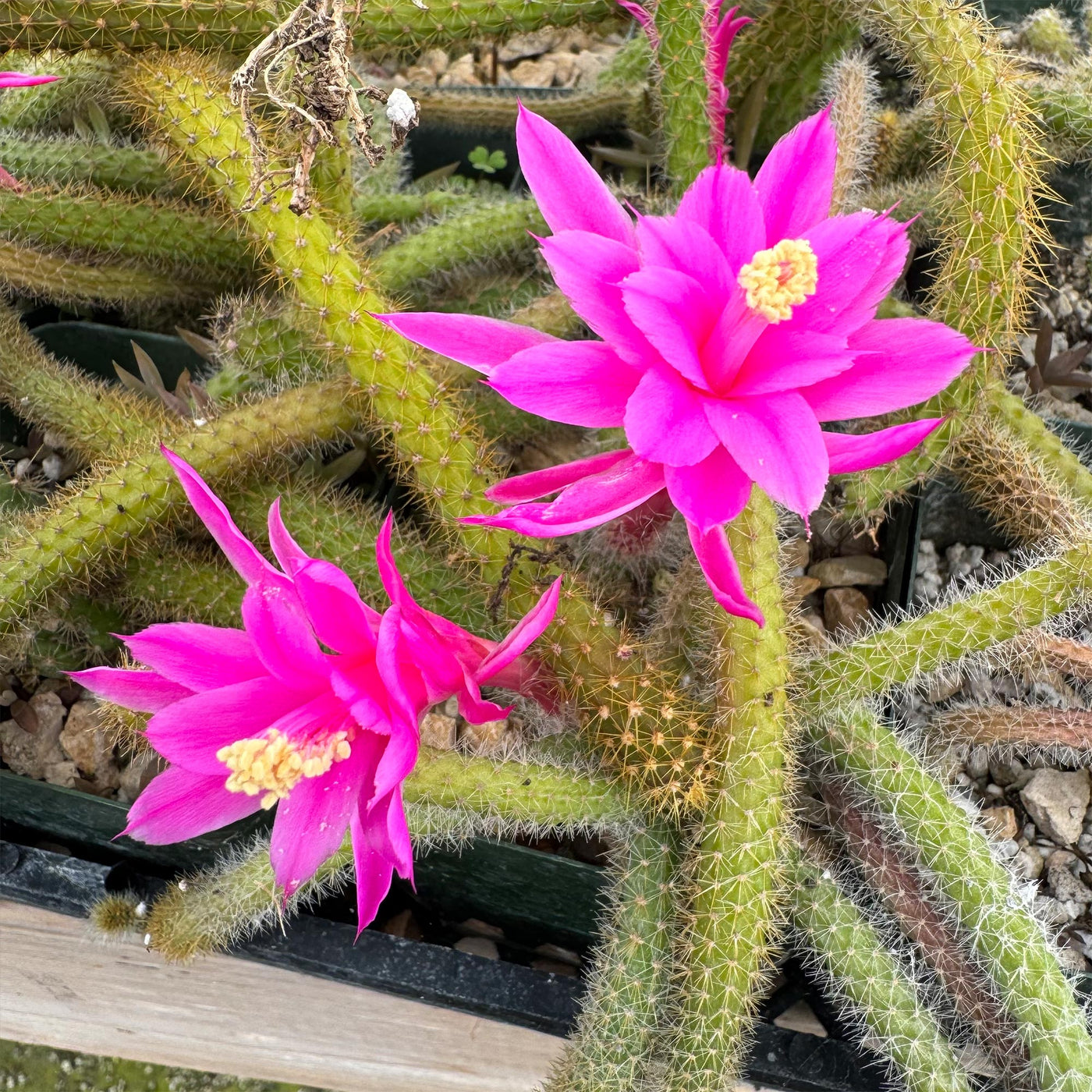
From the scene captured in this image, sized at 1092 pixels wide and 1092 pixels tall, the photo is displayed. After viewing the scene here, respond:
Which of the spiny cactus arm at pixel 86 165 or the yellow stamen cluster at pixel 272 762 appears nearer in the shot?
the yellow stamen cluster at pixel 272 762

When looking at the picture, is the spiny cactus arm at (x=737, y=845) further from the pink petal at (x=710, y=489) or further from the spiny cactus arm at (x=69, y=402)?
the spiny cactus arm at (x=69, y=402)

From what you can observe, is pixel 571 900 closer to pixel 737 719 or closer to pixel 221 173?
pixel 737 719

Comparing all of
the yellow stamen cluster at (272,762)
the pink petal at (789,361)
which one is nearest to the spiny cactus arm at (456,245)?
the pink petal at (789,361)

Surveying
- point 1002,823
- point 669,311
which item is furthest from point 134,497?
point 1002,823

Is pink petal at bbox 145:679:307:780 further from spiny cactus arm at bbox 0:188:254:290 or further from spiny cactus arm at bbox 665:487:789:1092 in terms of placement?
spiny cactus arm at bbox 0:188:254:290

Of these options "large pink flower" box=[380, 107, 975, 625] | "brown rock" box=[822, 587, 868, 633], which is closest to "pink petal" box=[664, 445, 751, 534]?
"large pink flower" box=[380, 107, 975, 625]

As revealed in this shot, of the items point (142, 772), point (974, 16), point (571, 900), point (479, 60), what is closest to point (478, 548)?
point (571, 900)

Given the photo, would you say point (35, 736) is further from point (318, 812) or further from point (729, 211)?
point (729, 211)
